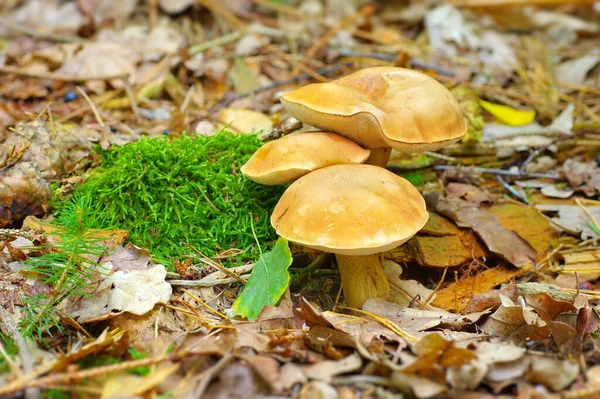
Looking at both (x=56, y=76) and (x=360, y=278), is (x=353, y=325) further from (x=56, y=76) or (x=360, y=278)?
(x=56, y=76)

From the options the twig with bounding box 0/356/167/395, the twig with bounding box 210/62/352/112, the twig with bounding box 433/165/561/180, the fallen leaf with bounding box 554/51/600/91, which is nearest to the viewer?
the twig with bounding box 0/356/167/395

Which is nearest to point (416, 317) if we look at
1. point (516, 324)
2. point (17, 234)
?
point (516, 324)

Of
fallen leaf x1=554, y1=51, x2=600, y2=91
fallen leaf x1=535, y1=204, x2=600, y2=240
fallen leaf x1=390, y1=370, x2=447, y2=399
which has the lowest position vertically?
fallen leaf x1=535, y1=204, x2=600, y2=240

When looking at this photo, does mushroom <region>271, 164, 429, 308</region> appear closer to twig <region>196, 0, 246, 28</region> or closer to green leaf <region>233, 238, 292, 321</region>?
green leaf <region>233, 238, 292, 321</region>

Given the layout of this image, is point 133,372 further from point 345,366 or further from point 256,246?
point 256,246

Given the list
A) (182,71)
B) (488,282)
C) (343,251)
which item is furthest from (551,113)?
(182,71)

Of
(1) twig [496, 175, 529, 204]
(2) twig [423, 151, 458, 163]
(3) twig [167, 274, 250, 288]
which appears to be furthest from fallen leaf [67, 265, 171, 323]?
(1) twig [496, 175, 529, 204]
